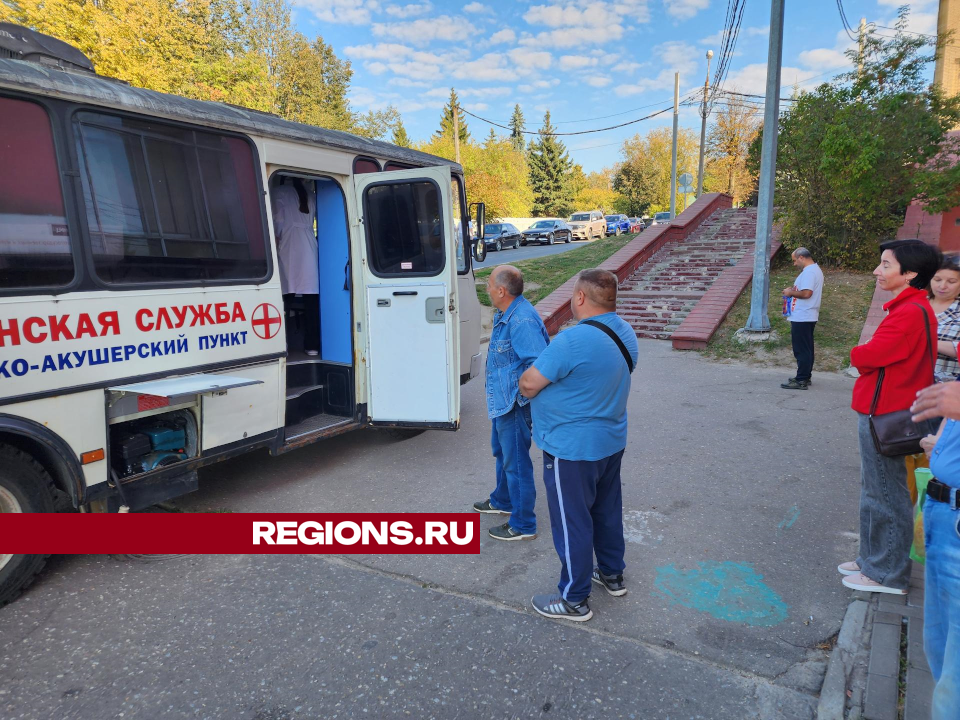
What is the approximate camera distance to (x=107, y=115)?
11.6ft


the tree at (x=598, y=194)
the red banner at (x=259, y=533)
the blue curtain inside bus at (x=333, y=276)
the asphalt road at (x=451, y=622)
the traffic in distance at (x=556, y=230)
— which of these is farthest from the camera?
the tree at (x=598, y=194)

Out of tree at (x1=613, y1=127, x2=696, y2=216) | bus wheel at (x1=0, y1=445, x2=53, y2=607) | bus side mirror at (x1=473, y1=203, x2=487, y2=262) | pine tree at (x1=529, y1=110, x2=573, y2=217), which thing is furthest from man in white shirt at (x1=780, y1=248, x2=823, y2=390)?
pine tree at (x1=529, y1=110, x2=573, y2=217)

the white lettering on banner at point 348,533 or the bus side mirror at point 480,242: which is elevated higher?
the bus side mirror at point 480,242

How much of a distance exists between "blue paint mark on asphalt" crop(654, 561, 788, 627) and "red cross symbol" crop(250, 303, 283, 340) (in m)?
2.99

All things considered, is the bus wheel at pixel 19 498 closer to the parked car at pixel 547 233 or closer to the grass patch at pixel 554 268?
the grass patch at pixel 554 268

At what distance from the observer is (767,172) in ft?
32.1

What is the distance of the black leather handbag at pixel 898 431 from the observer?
9.67 feet

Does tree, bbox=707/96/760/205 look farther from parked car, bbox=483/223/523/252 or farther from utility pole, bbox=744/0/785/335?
utility pole, bbox=744/0/785/335

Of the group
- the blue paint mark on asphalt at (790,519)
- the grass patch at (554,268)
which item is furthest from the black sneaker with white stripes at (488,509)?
the grass patch at (554,268)

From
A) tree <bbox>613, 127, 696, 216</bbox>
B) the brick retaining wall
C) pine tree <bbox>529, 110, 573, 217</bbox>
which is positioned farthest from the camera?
pine tree <bbox>529, 110, 573, 217</bbox>

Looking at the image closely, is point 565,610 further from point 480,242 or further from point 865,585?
point 480,242

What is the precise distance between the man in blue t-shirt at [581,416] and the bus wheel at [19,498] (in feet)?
8.57

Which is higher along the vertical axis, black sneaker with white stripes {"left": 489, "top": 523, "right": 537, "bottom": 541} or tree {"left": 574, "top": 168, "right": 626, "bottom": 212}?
tree {"left": 574, "top": 168, "right": 626, "bottom": 212}

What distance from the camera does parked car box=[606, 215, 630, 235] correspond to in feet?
124
